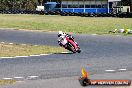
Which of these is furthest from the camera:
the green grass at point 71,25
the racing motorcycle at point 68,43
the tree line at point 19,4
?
the tree line at point 19,4

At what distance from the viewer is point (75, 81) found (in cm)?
1139

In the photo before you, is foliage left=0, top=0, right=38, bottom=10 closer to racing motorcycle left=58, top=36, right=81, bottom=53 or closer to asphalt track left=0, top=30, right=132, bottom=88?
racing motorcycle left=58, top=36, right=81, bottom=53

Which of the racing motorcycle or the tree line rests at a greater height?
the tree line

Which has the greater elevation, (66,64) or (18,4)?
(18,4)

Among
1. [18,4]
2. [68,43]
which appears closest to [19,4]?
[18,4]

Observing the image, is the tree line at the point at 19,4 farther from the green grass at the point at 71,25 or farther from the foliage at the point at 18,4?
the green grass at the point at 71,25

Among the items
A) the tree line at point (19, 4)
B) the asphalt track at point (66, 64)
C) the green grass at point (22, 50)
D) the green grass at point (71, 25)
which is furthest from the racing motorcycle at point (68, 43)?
the tree line at point (19, 4)

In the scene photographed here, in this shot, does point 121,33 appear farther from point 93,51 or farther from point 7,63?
point 7,63

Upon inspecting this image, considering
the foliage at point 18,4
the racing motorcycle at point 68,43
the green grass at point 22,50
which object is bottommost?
the green grass at point 22,50

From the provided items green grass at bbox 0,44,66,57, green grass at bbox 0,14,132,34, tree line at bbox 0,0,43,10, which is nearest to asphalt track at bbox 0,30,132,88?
green grass at bbox 0,44,66,57

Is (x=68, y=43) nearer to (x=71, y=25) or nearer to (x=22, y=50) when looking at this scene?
(x=22, y=50)

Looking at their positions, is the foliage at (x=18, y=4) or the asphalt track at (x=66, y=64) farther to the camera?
the foliage at (x=18, y=4)

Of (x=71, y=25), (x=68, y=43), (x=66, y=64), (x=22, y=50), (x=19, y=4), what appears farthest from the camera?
(x=19, y=4)

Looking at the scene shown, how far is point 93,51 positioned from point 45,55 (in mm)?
2574
